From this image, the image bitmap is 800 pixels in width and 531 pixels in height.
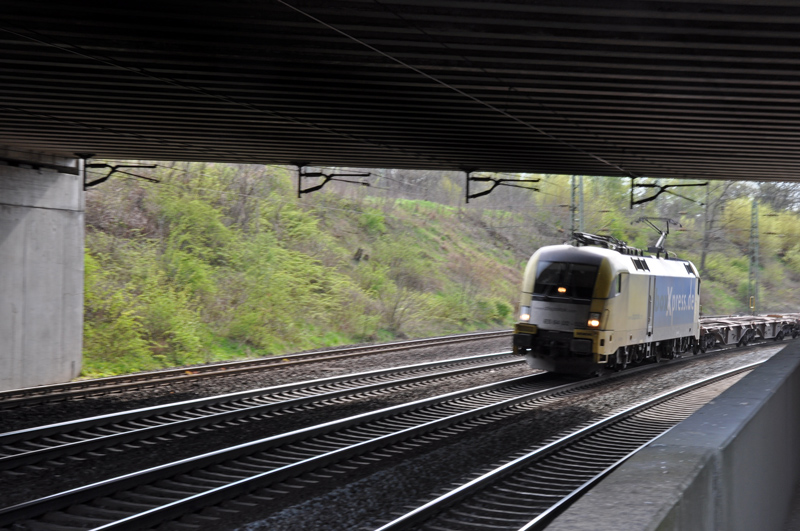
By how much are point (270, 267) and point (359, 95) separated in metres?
14.5

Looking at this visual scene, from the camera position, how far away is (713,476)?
372cm

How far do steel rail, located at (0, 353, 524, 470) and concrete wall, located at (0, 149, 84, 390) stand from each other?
467 cm

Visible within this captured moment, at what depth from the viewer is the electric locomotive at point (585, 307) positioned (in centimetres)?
1708

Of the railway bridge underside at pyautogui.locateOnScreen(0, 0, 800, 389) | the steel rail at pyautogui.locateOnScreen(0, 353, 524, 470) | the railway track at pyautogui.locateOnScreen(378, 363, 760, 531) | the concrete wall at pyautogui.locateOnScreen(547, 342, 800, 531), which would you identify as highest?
the railway bridge underside at pyautogui.locateOnScreen(0, 0, 800, 389)

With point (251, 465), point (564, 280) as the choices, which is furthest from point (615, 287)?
point (251, 465)

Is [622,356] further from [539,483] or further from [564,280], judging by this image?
[539,483]

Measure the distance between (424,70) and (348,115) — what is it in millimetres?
3112

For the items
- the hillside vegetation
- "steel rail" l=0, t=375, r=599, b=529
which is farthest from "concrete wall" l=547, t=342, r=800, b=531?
the hillside vegetation

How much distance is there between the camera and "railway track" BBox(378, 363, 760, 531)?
24.4 ft

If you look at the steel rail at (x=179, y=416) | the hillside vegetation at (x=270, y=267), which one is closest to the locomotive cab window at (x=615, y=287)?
the steel rail at (x=179, y=416)

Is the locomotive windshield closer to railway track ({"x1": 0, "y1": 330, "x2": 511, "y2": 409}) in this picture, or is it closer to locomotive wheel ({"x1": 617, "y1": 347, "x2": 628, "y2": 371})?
locomotive wheel ({"x1": 617, "y1": 347, "x2": 628, "y2": 371})

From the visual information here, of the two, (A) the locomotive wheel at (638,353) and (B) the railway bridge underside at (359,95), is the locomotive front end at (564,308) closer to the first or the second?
(A) the locomotive wheel at (638,353)

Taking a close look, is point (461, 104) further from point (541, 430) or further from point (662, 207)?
point (662, 207)

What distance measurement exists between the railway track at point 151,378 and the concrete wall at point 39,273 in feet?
4.09
